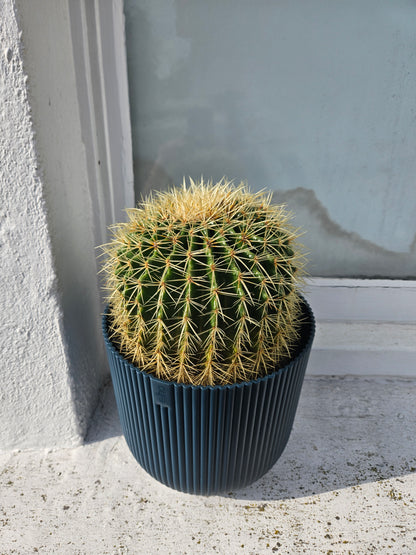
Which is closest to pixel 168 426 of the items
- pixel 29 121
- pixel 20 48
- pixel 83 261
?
pixel 83 261

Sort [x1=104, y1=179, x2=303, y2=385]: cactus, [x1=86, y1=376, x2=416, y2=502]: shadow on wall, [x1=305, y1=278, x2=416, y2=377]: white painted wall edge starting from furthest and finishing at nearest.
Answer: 1. [x1=305, y1=278, x2=416, y2=377]: white painted wall edge
2. [x1=86, y1=376, x2=416, y2=502]: shadow on wall
3. [x1=104, y1=179, x2=303, y2=385]: cactus

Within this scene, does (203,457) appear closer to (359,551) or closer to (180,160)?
(359,551)

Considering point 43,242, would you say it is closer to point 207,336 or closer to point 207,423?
point 207,336

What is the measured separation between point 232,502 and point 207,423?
29cm

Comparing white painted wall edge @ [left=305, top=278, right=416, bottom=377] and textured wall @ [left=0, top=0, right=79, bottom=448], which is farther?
white painted wall edge @ [left=305, top=278, right=416, bottom=377]

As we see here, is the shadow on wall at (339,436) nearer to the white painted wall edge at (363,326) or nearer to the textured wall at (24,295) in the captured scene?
the white painted wall edge at (363,326)

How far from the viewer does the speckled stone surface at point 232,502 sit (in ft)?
3.07

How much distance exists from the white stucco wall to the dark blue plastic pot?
172 millimetres

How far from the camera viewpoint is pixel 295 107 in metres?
1.21

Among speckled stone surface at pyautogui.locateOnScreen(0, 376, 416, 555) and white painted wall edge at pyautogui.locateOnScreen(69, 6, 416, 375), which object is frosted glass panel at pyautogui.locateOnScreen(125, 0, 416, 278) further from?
speckled stone surface at pyautogui.locateOnScreen(0, 376, 416, 555)

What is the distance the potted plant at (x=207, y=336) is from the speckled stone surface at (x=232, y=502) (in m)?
0.09

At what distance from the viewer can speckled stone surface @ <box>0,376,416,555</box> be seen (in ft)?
3.07

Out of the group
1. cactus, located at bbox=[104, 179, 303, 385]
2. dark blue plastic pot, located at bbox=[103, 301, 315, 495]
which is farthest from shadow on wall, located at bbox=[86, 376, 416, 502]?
cactus, located at bbox=[104, 179, 303, 385]

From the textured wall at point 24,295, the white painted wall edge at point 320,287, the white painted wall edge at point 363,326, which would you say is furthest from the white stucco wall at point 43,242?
the white painted wall edge at point 363,326
